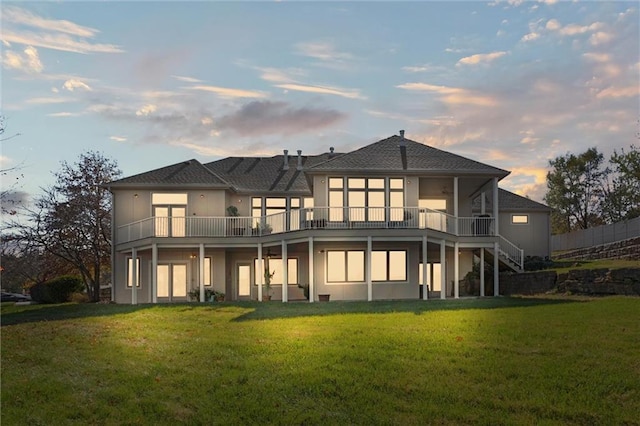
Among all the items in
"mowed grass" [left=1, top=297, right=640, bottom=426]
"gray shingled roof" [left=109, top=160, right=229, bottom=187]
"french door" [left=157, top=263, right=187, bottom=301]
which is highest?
"gray shingled roof" [left=109, top=160, right=229, bottom=187]

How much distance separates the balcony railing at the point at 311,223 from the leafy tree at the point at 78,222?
9.23 meters

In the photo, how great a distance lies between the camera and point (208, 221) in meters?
29.0

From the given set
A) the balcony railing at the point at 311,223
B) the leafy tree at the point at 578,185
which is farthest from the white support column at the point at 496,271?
the leafy tree at the point at 578,185

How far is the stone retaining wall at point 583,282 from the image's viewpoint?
70.2 ft

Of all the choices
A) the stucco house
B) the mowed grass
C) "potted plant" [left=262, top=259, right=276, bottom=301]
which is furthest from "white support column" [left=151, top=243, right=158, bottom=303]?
the mowed grass

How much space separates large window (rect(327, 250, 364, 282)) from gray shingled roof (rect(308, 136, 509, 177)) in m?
3.41

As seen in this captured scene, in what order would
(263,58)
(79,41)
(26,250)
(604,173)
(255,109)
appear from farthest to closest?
(604,173)
(26,250)
(255,109)
(263,58)
(79,41)

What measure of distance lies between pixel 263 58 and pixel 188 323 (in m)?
9.85

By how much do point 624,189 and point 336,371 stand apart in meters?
46.0

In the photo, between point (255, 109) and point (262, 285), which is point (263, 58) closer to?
point (255, 109)

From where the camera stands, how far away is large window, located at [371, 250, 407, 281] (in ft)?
91.8

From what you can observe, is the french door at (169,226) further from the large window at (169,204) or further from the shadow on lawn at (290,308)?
the shadow on lawn at (290,308)

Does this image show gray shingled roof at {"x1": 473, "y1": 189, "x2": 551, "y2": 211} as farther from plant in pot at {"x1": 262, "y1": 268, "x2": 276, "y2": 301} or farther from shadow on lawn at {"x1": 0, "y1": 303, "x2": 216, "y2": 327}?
shadow on lawn at {"x1": 0, "y1": 303, "x2": 216, "y2": 327}

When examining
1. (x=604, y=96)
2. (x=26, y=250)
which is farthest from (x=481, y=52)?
(x=26, y=250)
